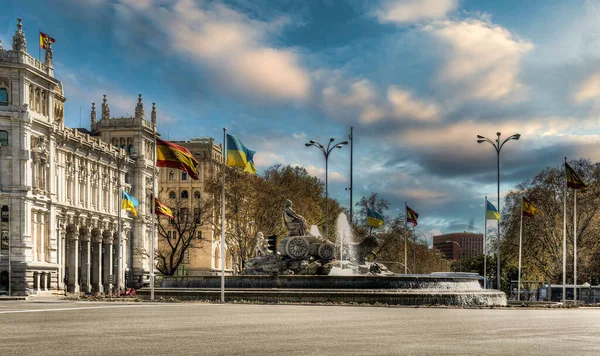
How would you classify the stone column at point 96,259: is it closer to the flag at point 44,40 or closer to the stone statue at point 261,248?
the flag at point 44,40

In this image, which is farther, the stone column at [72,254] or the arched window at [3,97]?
the stone column at [72,254]

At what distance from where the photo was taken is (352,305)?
36375 millimetres

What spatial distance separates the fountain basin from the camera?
125 feet

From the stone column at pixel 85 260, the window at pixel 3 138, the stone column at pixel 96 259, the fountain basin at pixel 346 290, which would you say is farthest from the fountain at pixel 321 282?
the stone column at pixel 96 259

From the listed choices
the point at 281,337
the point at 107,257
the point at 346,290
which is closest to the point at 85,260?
the point at 107,257

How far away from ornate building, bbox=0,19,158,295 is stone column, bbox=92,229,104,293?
0.12m

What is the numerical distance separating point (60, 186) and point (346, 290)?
55.4m

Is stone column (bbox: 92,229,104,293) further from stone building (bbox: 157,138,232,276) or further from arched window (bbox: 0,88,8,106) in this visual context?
arched window (bbox: 0,88,8,106)

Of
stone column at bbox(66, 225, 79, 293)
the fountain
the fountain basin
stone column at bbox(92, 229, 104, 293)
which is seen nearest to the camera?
the fountain basin

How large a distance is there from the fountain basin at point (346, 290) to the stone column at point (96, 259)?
56.8m

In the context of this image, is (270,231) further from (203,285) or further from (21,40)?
(203,285)

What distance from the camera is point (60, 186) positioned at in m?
87.4

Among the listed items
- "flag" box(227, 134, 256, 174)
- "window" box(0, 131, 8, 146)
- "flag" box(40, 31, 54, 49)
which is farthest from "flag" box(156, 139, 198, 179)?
"flag" box(40, 31, 54, 49)

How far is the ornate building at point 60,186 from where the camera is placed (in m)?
76.6
